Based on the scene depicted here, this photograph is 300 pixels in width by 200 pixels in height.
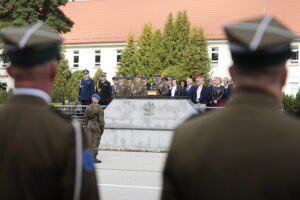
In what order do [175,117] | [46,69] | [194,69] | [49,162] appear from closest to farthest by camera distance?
[49,162] < [46,69] < [175,117] < [194,69]

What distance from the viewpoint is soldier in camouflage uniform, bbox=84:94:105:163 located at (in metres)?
16.8

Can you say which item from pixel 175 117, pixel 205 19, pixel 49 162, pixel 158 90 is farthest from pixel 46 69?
pixel 205 19

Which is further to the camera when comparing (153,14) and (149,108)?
(153,14)

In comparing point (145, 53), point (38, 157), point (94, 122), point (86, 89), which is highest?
point (145, 53)

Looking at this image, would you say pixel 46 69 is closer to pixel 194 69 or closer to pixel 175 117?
pixel 175 117

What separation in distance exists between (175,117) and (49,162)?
17.8 metres

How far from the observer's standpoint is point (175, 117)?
20.7 m

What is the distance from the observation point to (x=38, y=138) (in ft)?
9.75

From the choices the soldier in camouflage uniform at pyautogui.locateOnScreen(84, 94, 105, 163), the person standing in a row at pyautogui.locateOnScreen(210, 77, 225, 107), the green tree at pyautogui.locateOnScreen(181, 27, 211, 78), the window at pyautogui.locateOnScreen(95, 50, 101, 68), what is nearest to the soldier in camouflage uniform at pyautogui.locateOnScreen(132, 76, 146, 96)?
the person standing in a row at pyautogui.locateOnScreen(210, 77, 225, 107)

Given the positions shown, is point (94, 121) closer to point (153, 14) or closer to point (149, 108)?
point (149, 108)

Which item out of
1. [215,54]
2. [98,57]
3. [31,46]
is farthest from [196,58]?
[31,46]

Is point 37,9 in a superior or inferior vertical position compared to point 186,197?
superior

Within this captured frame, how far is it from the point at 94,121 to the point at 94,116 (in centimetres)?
15

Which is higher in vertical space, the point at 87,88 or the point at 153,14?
the point at 153,14
